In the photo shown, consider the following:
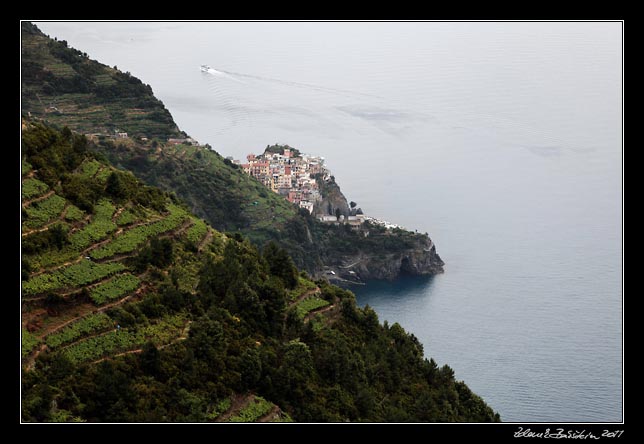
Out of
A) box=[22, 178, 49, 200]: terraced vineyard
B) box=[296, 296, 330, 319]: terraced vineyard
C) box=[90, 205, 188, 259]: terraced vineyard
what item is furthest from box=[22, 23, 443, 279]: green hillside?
box=[22, 178, 49, 200]: terraced vineyard

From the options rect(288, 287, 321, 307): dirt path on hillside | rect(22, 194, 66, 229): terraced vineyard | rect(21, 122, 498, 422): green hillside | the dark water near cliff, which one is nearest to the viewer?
rect(21, 122, 498, 422): green hillside

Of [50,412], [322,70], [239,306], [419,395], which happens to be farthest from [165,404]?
[322,70]

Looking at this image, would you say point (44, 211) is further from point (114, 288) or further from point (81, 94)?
point (81, 94)

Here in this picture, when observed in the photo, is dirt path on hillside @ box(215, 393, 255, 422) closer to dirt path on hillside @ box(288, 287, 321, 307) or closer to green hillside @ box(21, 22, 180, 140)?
dirt path on hillside @ box(288, 287, 321, 307)

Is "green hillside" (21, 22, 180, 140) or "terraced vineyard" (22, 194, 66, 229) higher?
"green hillside" (21, 22, 180, 140)

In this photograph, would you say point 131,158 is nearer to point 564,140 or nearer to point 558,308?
point 558,308

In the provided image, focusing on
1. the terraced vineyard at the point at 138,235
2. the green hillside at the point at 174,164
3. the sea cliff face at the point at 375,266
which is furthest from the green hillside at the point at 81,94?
the terraced vineyard at the point at 138,235

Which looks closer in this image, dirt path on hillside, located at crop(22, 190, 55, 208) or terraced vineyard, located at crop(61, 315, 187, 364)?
terraced vineyard, located at crop(61, 315, 187, 364)

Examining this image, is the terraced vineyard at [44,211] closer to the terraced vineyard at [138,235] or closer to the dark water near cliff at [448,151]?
the terraced vineyard at [138,235]
